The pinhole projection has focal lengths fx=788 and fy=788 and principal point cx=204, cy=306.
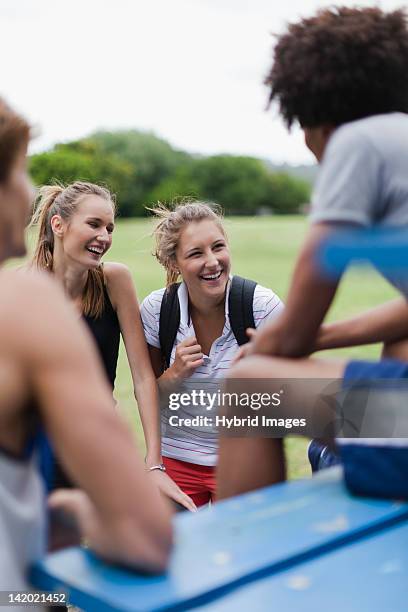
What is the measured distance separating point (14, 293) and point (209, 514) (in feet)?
2.15

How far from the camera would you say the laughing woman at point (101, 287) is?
332cm

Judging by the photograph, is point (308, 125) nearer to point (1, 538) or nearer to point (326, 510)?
point (326, 510)

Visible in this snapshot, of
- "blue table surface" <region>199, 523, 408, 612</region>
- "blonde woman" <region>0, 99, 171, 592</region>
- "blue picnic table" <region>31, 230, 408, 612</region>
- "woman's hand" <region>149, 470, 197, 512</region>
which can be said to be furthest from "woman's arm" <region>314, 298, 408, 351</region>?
"woman's hand" <region>149, 470, 197, 512</region>

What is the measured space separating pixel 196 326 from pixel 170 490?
0.69 metres

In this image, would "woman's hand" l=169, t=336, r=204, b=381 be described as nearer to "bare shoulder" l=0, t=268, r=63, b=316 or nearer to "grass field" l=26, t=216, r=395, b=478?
"grass field" l=26, t=216, r=395, b=478

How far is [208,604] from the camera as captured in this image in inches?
49.3

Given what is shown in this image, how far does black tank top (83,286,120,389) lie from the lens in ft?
10.9

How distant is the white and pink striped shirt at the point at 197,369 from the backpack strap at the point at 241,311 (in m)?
0.02

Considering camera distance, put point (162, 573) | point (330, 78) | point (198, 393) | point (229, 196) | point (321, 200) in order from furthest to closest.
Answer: point (229, 196), point (198, 393), point (330, 78), point (321, 200), point (162, 573)

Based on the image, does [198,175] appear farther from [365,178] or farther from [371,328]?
[365,178]

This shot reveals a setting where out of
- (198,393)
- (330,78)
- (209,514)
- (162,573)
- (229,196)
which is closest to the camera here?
(162,573)

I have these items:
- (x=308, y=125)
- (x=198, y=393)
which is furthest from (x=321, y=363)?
(x=198, y=393)

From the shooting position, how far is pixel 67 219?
3490mm

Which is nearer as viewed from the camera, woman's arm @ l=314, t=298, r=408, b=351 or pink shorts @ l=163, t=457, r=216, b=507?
woman's arm @ l=314, t=298, r=408, b=351
